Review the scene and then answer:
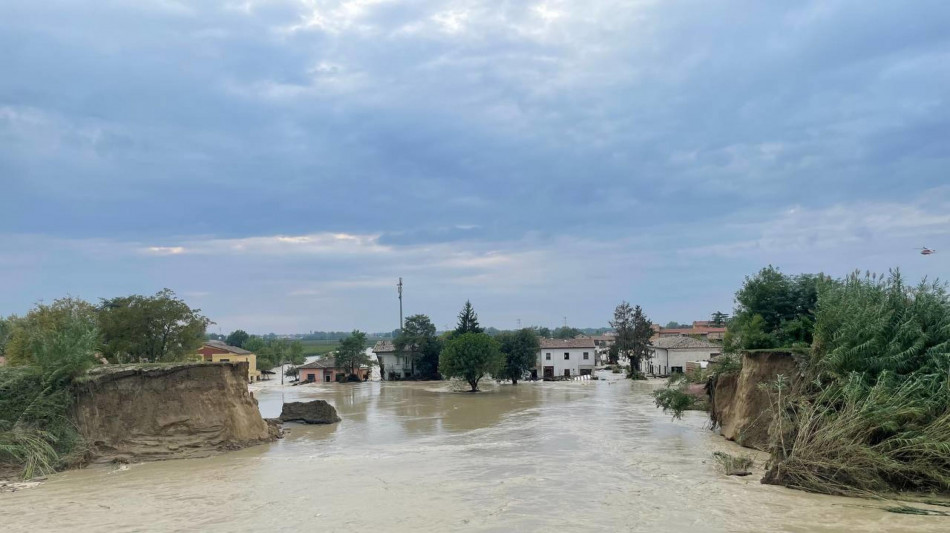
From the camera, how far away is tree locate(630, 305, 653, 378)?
8003 centimetres

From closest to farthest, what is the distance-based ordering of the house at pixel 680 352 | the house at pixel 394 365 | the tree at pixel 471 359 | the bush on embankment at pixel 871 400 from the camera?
the bush on embankment at pixel 871 400
the tree at pixel 471 359
the house at pixel 680 352
the house at pixel 394 365

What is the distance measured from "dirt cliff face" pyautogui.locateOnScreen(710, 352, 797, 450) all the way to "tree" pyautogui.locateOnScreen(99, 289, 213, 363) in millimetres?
33605

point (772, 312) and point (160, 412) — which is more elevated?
point (772, 312)

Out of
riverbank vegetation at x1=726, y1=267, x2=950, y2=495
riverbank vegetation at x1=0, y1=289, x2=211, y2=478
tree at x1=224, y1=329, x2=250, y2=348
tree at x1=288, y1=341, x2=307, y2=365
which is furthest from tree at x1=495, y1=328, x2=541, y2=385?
tree at x1=224, y1=329, x2=250, y2=348

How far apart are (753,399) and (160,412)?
22088mm

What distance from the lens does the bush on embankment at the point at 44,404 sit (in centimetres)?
1844

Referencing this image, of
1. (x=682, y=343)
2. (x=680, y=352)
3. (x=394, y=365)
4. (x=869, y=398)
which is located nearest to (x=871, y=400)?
(x=869, y=398)

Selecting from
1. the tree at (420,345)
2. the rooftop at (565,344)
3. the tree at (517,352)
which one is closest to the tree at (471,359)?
the tree at (517,352)

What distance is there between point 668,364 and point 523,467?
215 feet

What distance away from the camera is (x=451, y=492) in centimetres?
1425

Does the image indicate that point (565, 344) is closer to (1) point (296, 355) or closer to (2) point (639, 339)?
(2) point (639, 339)

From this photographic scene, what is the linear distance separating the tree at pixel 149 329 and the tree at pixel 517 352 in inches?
1496

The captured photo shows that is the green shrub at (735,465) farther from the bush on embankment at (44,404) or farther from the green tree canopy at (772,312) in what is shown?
the bush on embankment at (44,404)

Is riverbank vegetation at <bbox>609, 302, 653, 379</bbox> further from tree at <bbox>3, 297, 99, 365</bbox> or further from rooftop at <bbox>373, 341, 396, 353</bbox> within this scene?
tree at <bbox>3, 297, 99, 365</bbox>
